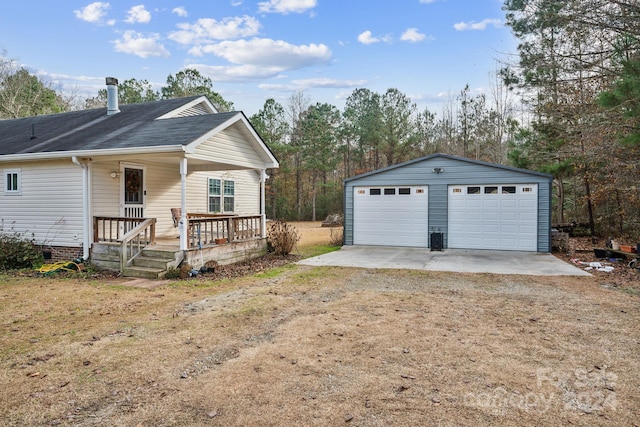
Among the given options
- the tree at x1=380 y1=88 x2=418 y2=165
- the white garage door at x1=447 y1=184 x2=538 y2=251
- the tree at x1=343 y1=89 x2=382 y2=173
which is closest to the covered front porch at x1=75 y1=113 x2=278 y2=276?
the white garage door at x1=447 y1=184 x2=538 y2=251

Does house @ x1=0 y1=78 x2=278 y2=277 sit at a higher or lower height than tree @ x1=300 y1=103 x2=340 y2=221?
lower

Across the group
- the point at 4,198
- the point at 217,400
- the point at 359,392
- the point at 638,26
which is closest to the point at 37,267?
Result: the point at 4,198

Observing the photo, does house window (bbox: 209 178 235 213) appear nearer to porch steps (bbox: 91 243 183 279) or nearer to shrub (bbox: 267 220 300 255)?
shrub (bbox: 267 220 300 255)

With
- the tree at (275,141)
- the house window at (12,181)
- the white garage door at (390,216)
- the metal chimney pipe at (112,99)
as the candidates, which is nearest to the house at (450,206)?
the white garage door at (390,216)

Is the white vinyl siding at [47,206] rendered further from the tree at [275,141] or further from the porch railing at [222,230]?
the tree at [275,141]

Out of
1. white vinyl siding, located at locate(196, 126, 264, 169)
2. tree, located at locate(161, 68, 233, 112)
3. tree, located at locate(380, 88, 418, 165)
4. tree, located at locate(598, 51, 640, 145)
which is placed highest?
tree, located at locate(161, 68, 233, 112)

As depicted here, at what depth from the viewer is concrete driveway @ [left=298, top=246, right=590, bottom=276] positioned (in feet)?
30.8

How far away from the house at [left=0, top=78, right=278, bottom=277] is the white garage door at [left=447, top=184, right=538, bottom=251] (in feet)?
20.1

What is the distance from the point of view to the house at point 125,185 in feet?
29.2

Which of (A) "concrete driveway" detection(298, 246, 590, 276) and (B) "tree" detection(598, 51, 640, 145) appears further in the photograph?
(A) "concrete driveway" detection(298, 246, 590, 276)

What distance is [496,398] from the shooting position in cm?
310

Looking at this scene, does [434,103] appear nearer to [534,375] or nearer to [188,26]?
[188,26]

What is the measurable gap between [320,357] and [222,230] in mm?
6842

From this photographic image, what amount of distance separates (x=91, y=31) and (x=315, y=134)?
50.5ft
